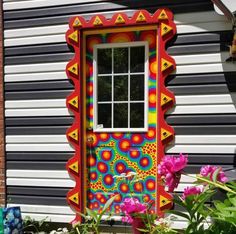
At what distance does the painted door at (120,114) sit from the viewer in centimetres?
466

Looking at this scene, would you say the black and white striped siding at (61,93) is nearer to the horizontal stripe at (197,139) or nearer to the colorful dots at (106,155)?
the horizontal stripe at (197,139)

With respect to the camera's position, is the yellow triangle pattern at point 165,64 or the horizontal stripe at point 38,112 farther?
the horizontal stripe at point 38,112

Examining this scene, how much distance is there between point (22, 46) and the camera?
199 inches

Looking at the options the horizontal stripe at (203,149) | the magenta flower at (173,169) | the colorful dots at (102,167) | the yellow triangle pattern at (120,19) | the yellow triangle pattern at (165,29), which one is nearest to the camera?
the magenta flower at (173,169)

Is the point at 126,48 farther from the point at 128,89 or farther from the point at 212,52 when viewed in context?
the point at 212,52

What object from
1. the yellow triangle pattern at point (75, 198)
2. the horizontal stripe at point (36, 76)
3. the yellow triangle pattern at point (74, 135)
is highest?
the horizontal stripe at point (36, 76)

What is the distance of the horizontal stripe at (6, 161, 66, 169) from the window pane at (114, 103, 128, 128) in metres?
0.85

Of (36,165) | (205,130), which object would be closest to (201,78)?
(205,130)

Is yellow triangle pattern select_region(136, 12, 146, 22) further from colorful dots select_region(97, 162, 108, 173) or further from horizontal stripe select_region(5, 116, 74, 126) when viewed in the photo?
colorful dots select_region(97, 162, 108, 173)

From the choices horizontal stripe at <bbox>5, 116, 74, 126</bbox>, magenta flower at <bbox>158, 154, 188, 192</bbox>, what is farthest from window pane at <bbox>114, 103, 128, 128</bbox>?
magenta flower at <bbox>158, 154, 188, 192</bbox>

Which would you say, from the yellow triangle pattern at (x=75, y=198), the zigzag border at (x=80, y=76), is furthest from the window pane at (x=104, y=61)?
the yellow triangle pattern at (x=75, y=198)

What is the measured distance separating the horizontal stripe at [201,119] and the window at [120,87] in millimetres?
388

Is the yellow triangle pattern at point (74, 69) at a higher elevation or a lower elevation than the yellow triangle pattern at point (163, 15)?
A: lower

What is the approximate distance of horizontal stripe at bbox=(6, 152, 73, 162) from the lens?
4895 mm
